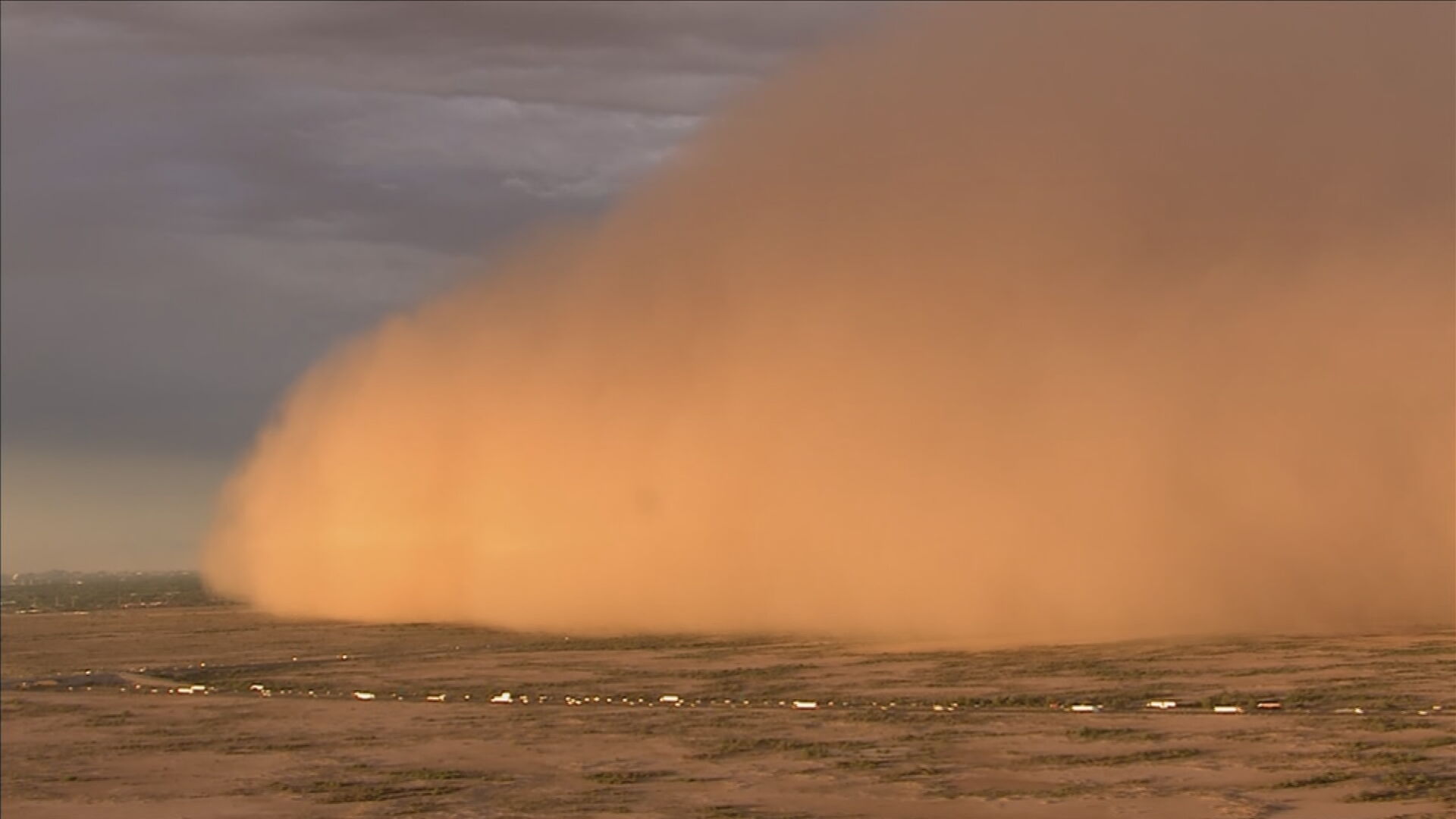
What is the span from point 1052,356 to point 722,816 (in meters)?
36.5

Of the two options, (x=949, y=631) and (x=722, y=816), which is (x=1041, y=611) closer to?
(x=949, y=631)

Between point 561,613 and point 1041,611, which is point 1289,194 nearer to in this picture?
point 1041,611

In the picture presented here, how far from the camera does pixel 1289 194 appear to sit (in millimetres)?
56344

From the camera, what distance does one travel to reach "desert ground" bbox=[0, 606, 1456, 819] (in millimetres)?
19703

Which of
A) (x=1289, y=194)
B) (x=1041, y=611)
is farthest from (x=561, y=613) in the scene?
(x=1289, y=194)

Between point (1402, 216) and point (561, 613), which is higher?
point (1402, 216)

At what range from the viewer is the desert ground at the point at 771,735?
64.6 feet

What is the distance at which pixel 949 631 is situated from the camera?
1864 inches

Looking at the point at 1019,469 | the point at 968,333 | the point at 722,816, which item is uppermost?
the point at 968,333

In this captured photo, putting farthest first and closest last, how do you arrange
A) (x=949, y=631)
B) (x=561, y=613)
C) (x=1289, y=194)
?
(x=561, y=613)
(x=1289, y=194)
(x=949, y=631)

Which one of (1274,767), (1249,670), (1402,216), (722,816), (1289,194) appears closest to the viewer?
(722,816)

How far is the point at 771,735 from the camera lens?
2548 centimetres

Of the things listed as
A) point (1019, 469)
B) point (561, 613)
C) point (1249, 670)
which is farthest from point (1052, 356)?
point (1249, 670)

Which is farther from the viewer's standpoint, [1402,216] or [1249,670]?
[1402,216]
